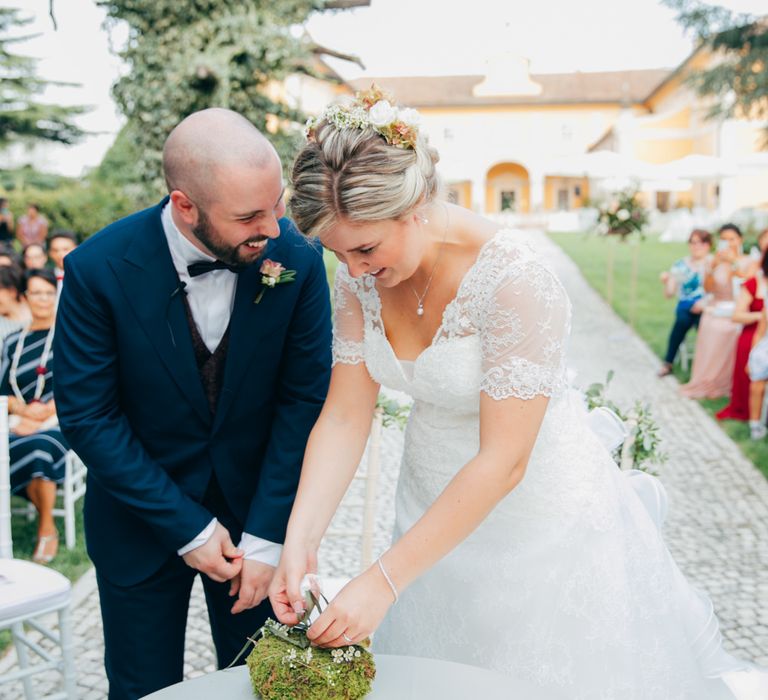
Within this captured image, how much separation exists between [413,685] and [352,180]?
1147 mm

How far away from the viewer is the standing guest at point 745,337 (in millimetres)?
8016

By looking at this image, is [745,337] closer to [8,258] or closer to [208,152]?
[8,258]

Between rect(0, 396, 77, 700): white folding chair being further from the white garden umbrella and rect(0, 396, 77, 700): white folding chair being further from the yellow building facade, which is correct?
the yellow building facade

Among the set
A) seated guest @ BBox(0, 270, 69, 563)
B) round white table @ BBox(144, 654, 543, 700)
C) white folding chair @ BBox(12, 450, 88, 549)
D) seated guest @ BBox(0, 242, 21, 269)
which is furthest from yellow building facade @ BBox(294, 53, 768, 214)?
round white table @ BBox(144, 654, 543, 700)

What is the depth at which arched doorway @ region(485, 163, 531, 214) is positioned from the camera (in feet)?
194

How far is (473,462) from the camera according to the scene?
1938 millimetres

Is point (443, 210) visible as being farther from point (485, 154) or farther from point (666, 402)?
point (485, 154)

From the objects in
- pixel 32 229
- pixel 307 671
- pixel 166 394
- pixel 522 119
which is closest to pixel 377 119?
pixel 166 394

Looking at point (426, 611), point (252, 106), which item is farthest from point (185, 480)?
point (252, 106)

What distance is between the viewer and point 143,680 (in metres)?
2.39

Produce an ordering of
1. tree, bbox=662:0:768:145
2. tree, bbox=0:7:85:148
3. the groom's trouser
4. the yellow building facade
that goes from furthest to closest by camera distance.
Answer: the yellow building facade
tree, bbox=0:7:85:148
tree, bbox=662:0:768:145
the groom's trouser

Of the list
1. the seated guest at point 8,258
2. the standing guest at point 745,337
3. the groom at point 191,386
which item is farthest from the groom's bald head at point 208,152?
the standing guest at point 745,337

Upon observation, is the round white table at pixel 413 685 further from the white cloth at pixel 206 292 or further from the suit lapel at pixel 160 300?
the white cloth at pixel 206 292

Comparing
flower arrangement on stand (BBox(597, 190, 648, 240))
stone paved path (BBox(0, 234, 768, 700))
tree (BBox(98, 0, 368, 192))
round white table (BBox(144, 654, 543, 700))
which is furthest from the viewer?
tree (BBox(98, 0, 368, 192))
